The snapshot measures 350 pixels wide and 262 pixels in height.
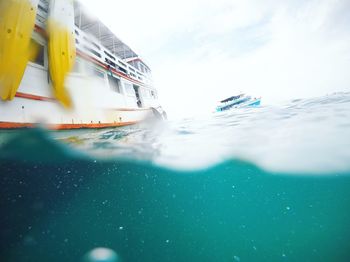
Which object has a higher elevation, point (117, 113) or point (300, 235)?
point (117, 113)

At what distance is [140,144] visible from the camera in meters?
7.98

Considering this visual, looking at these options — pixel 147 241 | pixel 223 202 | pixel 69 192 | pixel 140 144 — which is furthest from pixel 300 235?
pixel 69 192

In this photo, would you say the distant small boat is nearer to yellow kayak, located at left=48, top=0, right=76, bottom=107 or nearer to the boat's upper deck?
the boat's upper deck

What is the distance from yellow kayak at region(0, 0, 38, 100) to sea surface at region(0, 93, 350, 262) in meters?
1.52

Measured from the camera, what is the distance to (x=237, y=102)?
3756 cm

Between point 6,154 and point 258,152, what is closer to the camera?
point 6,154

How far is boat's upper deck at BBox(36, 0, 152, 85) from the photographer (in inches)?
323

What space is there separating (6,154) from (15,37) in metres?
3.87

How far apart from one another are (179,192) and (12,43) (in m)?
8.40

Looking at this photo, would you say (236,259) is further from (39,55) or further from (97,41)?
(97,41)

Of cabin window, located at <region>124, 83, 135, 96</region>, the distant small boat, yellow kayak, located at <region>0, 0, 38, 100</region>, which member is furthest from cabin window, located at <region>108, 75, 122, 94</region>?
the distant small boat

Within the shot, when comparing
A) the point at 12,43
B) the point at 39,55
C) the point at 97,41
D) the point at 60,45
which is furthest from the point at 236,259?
the point at 97,41

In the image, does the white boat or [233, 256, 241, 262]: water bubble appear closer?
the white boat

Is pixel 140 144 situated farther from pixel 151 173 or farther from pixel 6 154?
pixel 6 154
